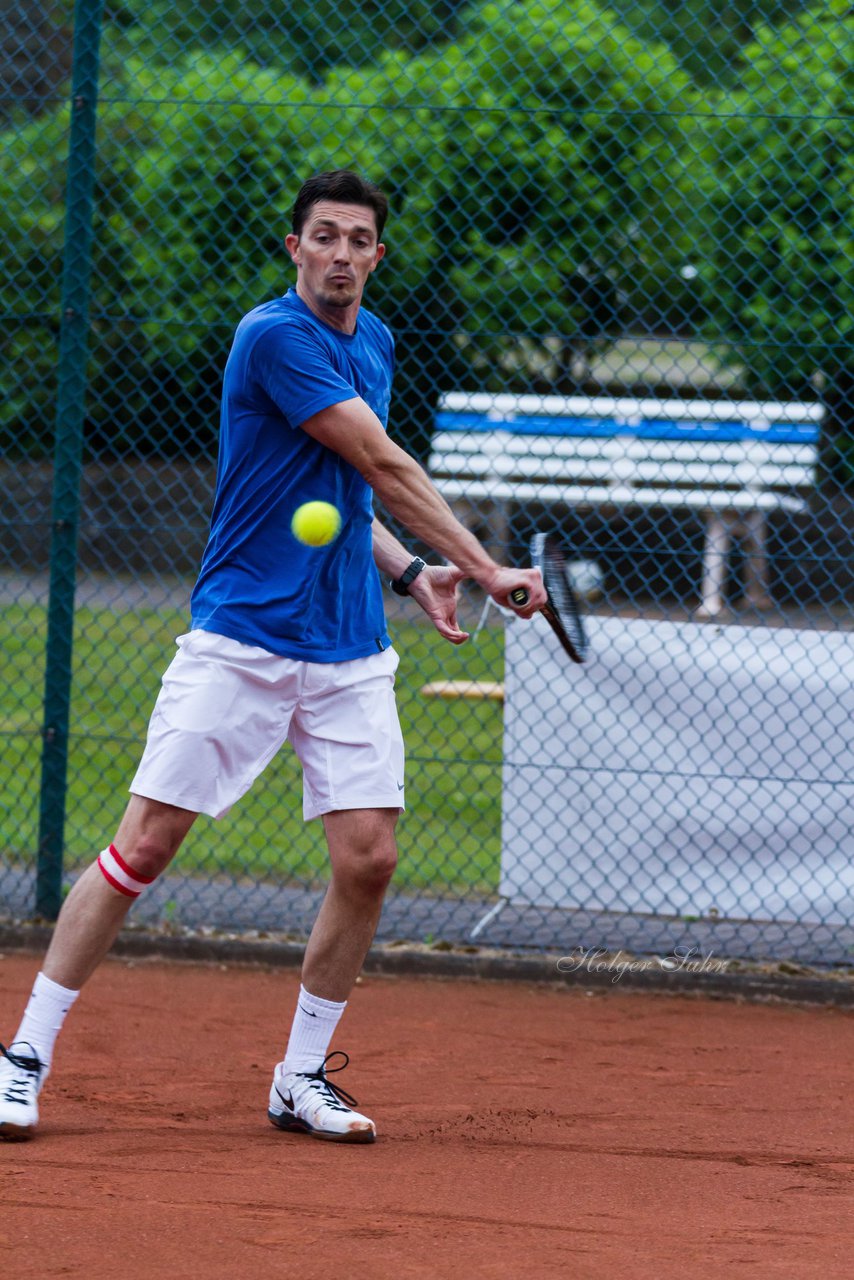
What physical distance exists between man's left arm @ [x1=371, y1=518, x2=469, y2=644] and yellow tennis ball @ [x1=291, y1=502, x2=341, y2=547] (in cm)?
28

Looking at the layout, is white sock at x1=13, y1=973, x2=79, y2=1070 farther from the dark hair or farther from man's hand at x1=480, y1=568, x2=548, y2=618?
the dark hair

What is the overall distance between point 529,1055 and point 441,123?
4648 millimetres

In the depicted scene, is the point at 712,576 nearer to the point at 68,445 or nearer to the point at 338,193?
the point at 68,445

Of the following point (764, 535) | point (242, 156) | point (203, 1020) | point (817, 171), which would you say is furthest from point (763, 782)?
point (764, 535)

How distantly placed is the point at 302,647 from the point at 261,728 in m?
0.19

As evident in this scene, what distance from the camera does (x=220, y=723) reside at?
10.4 ft

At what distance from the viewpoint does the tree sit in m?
5.52

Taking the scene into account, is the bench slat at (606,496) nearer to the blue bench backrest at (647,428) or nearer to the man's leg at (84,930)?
the blue bench backrest at (647,428)

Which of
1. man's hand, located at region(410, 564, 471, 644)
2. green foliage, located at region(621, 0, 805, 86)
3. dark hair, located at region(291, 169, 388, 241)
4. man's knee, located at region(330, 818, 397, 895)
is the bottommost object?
man's knee, located at region(330, 818, 397, 895)

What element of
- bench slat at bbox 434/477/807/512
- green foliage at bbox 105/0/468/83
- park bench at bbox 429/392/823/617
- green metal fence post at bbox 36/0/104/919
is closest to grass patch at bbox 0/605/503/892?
green metal fence post at bbox 36/0/104/919

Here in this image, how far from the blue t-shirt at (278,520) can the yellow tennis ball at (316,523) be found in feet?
0.18

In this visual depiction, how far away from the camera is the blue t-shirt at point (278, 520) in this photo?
10.5 ft

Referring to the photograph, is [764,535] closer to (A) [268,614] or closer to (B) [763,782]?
(B) [763,782]

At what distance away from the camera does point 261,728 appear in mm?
3238
